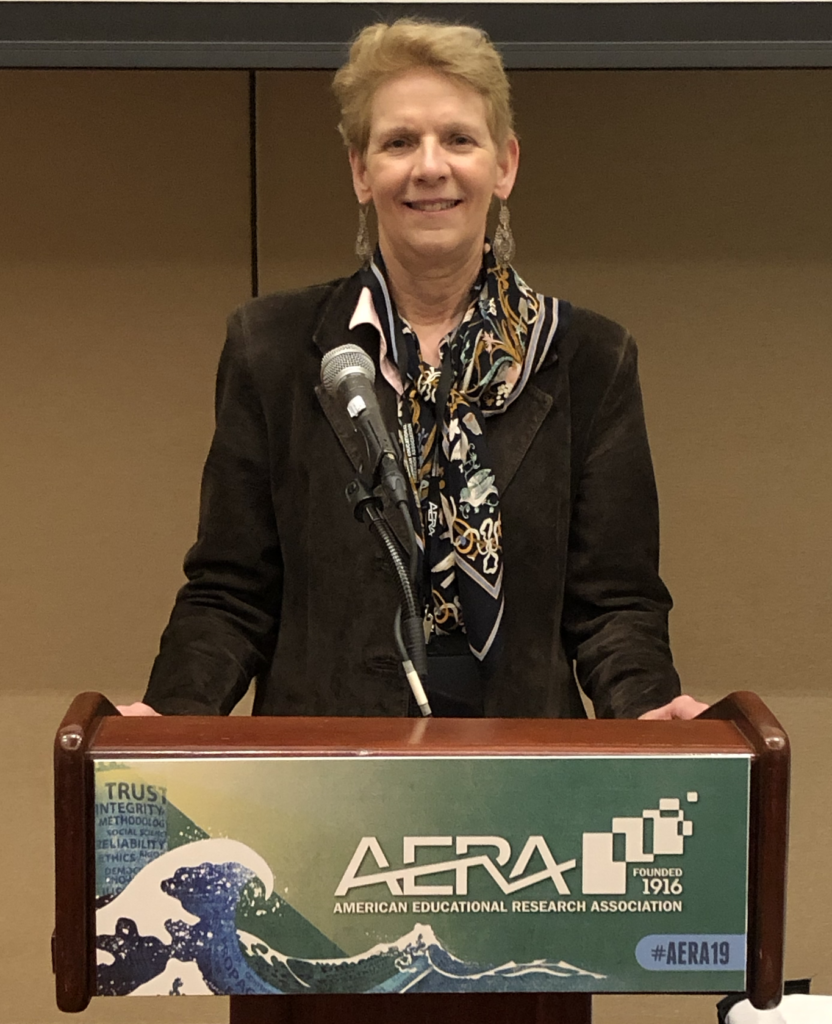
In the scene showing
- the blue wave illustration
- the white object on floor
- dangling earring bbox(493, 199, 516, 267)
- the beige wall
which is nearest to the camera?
the blue wave illustration

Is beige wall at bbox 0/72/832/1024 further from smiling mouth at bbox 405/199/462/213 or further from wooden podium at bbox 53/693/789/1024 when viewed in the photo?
wooden podium at bbox 53/693/789/1024

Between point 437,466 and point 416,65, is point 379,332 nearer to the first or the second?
point 437,466

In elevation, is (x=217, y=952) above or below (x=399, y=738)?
below

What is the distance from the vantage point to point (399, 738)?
2.76ft

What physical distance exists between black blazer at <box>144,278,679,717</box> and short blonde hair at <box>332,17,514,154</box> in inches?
8.1

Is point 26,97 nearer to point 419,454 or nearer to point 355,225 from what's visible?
point 355,225

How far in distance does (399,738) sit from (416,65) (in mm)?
786

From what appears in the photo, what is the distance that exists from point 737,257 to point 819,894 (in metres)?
1.23

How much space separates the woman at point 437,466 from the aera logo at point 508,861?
0.48 metres

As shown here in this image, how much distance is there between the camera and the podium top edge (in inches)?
32.2

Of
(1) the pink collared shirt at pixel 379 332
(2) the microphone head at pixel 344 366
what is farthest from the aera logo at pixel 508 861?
(1) the pink collared shirt at pixel 379 332

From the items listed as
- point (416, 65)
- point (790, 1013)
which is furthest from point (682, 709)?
point (790, 1013)

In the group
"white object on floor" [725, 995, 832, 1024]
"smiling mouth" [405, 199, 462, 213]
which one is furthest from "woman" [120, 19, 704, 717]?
"white object on floor" [725, 995, 832, 1024]

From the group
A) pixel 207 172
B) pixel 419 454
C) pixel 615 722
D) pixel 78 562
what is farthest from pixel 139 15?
pixel 615 722
